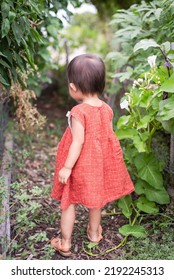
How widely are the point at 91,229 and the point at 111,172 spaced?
15.8 inches

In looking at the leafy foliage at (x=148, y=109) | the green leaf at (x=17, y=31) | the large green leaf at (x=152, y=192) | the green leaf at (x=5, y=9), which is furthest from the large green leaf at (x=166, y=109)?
the green leaf at (x=5, y=9)

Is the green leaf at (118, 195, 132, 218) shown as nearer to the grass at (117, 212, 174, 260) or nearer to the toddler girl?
the grass at (117, 212, 174, 260)

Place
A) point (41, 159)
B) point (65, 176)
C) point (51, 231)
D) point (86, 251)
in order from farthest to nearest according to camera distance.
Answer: point (41, 159) → point (51, 231) → point (86, 251) → point (65, 176)

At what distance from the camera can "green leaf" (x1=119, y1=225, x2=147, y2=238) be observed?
2.98 metres

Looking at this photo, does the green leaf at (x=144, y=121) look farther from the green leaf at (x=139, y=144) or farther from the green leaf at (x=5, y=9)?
the green leaf at (x=5, y=9)

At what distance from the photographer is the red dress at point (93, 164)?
270cm

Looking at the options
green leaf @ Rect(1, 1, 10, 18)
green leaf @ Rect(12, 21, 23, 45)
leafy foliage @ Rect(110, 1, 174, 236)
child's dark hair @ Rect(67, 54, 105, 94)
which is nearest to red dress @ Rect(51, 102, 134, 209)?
child's dark hair @ Rect(67, 54, 105, 94)

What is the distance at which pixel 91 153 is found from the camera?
8.93 ft

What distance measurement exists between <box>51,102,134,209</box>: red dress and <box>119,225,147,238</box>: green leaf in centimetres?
27

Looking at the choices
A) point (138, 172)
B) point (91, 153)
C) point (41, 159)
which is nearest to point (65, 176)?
→ point (91, 153)

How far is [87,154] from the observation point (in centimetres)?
272

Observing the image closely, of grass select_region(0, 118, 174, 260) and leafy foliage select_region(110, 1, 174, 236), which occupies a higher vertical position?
leafy foliage select_region(110, 1, 174, 236)

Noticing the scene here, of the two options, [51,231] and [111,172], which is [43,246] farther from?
[111,172]
